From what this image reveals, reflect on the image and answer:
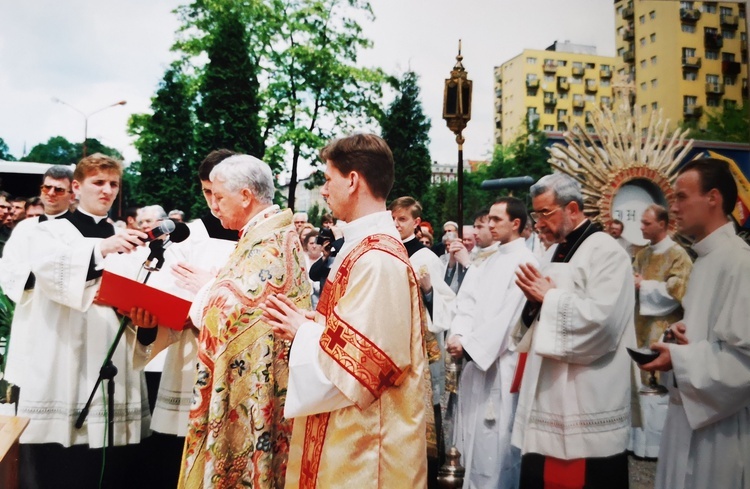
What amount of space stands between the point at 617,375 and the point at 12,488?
3.04m

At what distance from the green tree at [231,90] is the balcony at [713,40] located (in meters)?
5.91

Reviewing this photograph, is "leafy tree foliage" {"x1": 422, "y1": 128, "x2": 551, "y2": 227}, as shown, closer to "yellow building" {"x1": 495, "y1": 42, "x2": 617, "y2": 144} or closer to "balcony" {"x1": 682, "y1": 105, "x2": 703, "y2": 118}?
"yellow building" {"x1": 495, "y1": 42, "x2": 617, "y2": 144}

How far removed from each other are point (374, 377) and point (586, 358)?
5.54ft

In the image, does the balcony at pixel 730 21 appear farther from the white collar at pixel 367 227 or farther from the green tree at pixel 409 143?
the green tree at pixel 409 143

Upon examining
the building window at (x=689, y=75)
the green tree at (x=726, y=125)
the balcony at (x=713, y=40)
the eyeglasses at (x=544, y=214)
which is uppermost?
the balcony at (x=713, y=40)

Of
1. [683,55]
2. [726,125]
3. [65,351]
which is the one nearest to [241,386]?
[65,351]

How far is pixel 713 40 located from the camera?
394 centimetres

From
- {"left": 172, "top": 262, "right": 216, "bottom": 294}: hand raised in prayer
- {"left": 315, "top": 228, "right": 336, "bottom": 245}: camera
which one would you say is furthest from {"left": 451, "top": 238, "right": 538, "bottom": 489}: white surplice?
{"left": 172, "top": 262, "right": 216, "bottom": 294}: hand raised in prayer

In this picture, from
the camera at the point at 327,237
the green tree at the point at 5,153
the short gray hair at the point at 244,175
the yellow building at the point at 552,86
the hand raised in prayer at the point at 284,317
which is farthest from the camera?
the green tree at the point at 5,153

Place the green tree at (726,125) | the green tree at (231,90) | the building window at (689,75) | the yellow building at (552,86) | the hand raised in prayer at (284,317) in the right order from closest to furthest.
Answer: the hand raised in prayer at (284,317)
the green tree at (726,125)
the building window at (689,75)
the yellow building at (552,86)
the green tree at (231,90)

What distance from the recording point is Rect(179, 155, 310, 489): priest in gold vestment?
103 inches

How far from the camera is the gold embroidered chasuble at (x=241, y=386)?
2.62 m

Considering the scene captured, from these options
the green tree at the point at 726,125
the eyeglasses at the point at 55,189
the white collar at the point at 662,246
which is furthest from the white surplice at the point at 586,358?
the eyeglasses at the point at 55,189

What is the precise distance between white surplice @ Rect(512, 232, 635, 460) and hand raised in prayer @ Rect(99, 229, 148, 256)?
2.17 metres
